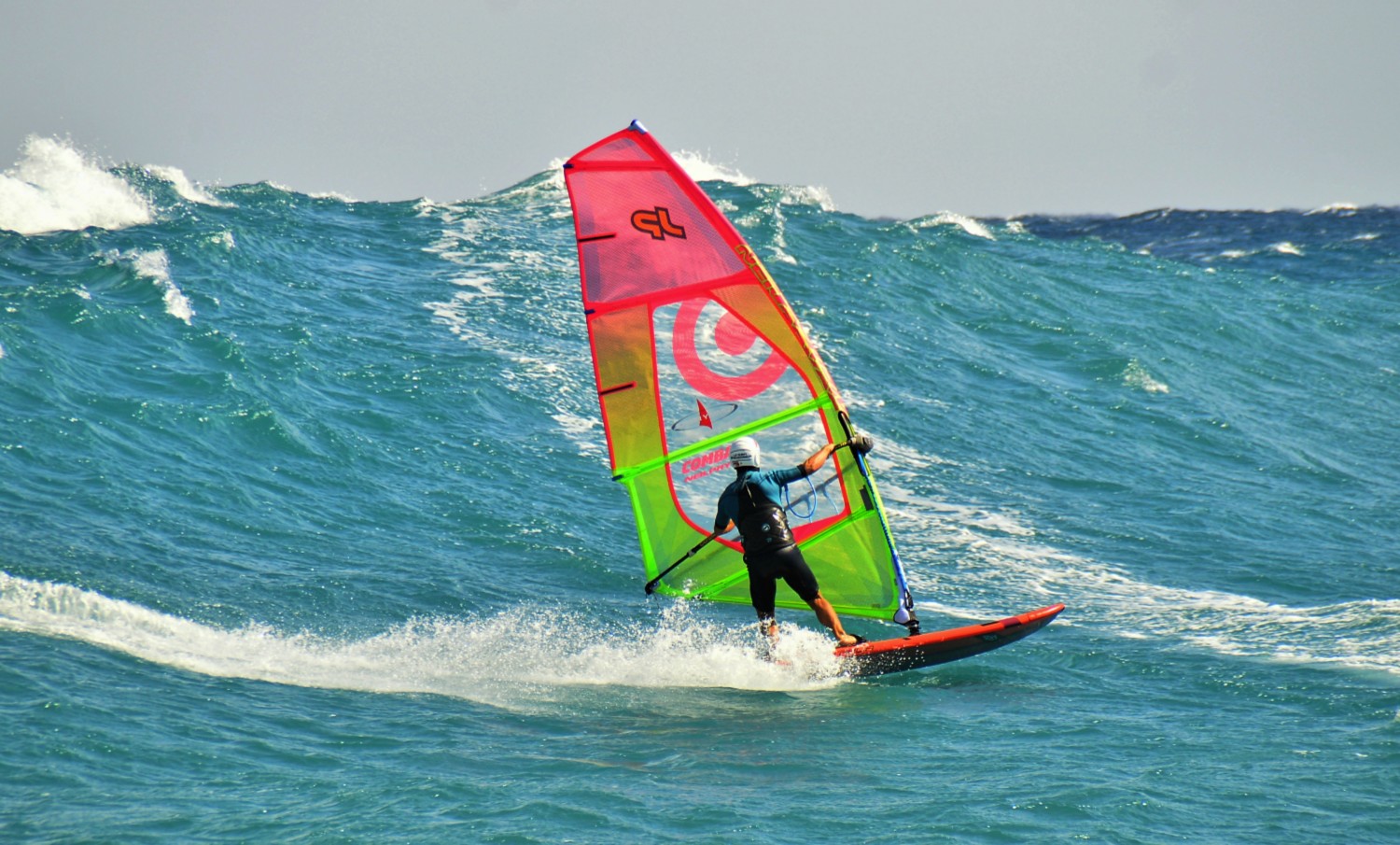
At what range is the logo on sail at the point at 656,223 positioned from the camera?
673 cm

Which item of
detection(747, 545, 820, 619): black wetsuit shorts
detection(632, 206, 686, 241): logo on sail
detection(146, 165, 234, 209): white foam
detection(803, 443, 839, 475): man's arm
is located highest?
detection(146, 165, 234, 209): white foam

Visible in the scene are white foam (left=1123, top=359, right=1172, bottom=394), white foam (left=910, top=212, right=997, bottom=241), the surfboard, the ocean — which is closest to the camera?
the ocean

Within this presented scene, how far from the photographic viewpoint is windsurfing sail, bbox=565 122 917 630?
672 centimetres

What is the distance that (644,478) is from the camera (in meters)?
7.20

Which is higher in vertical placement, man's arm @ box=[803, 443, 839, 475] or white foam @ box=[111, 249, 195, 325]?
white foam @ box=[111, 249, 195, 325]

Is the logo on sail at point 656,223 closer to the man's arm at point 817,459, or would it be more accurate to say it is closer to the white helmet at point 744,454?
the white helmet at point 744,454

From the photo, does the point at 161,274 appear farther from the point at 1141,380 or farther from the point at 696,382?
the point at 1141,380

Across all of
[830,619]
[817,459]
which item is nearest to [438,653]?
[830,619]

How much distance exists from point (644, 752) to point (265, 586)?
353 centimetres

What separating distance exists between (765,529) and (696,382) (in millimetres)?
1025

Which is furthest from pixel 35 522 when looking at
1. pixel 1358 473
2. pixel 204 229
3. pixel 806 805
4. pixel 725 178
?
pixel 725 178

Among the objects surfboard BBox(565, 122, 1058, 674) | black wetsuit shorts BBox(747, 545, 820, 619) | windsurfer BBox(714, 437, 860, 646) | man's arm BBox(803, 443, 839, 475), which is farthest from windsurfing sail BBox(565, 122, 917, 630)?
black wetsuit shorts BBox(747, 545, 820, 619)

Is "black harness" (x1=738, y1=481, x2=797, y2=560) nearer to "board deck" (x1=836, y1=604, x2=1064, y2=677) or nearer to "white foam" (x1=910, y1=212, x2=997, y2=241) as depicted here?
"board deck" (x1=836, y1=604, x2=1064, y2=677)

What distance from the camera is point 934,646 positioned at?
260 inches
